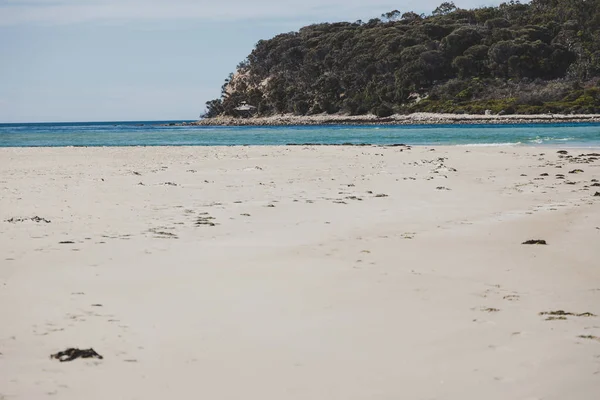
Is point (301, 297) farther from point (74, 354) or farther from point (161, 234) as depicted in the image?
point (161, 234)

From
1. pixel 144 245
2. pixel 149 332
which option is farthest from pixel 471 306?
pixel 144 245

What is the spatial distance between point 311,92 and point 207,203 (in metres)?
113

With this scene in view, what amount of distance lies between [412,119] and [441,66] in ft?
72.1

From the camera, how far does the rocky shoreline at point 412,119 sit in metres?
79.3

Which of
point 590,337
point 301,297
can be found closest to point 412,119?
point 301,297

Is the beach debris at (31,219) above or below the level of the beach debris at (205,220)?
above

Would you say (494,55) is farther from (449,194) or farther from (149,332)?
(149,332)

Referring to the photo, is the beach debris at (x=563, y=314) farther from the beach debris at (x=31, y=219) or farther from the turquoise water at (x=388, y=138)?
the turquoise water at (x=388, y=138)

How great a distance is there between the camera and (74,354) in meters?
5.04

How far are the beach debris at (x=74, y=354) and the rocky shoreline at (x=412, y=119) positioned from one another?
78.8 metres

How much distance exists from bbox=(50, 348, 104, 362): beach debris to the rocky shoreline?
78.8 m

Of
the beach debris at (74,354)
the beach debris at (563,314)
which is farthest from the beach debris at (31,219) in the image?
the beach debris at (563,314)

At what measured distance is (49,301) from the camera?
6.42 metres

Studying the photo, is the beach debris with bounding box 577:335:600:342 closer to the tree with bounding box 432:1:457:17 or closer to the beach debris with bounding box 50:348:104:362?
the beach debris with bounding box 50:348:104:362
